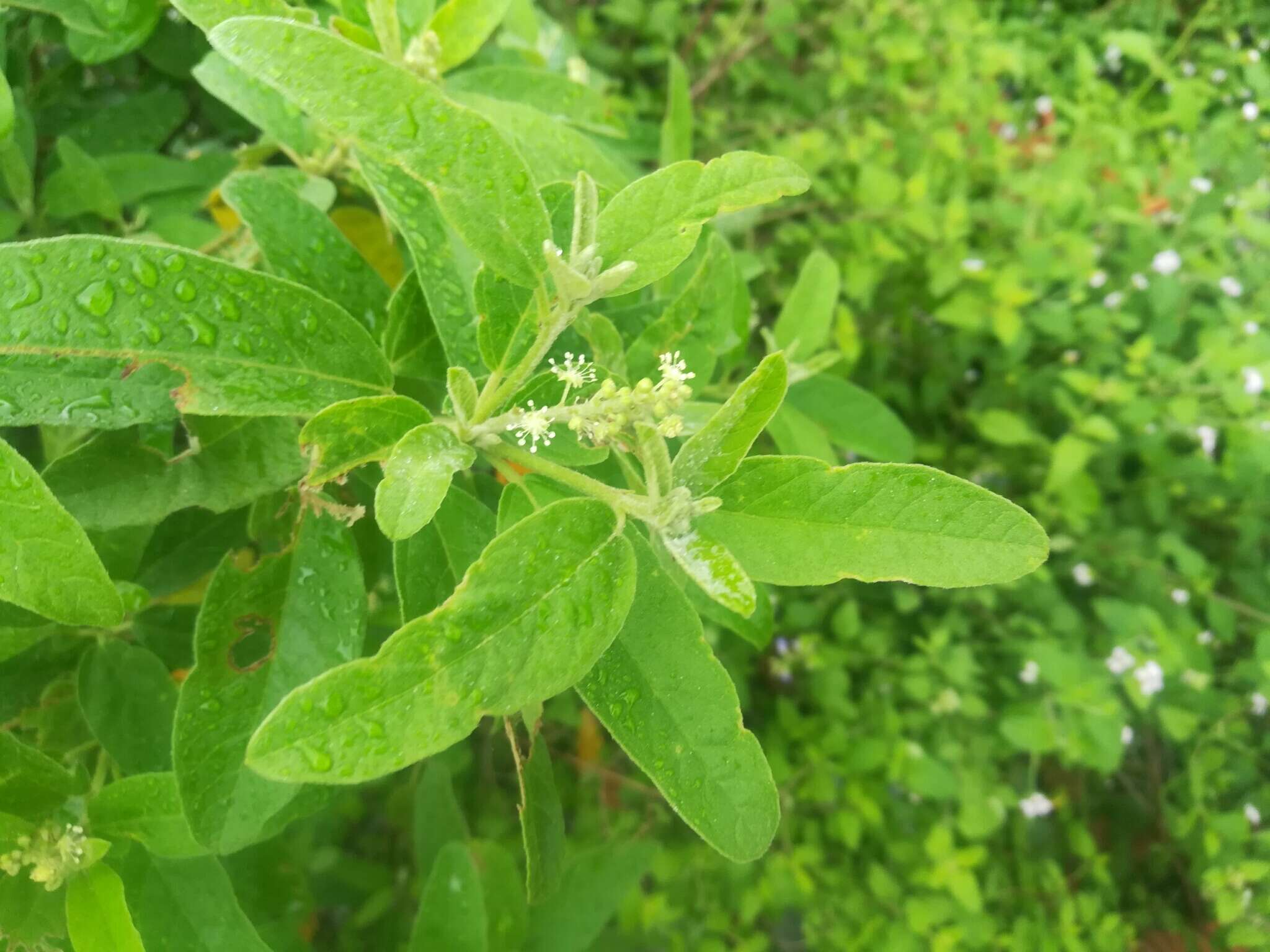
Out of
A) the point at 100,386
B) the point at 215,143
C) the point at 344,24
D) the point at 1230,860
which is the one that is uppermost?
the point at 344,24

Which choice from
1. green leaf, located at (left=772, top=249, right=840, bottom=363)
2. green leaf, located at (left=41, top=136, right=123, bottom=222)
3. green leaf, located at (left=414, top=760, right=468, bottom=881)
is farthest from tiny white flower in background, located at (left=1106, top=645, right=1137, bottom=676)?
green leaf, located at (left=41, top=136, right=123, bottom=222)

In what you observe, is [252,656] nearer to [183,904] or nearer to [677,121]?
[183,904]

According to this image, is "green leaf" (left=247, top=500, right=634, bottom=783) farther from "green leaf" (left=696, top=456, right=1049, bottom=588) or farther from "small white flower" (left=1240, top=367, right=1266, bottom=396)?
"small white flower" (left=1240, top=367, right=1266, bottom=396)

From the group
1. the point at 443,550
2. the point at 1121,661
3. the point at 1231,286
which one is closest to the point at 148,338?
the point at 443,550

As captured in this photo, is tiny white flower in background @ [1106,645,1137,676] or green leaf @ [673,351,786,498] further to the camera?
tiny white flower in background @ [1106,645,1137,676]

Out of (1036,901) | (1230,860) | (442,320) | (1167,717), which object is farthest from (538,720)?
(1230,860)

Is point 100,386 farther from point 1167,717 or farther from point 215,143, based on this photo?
point 1167,717
